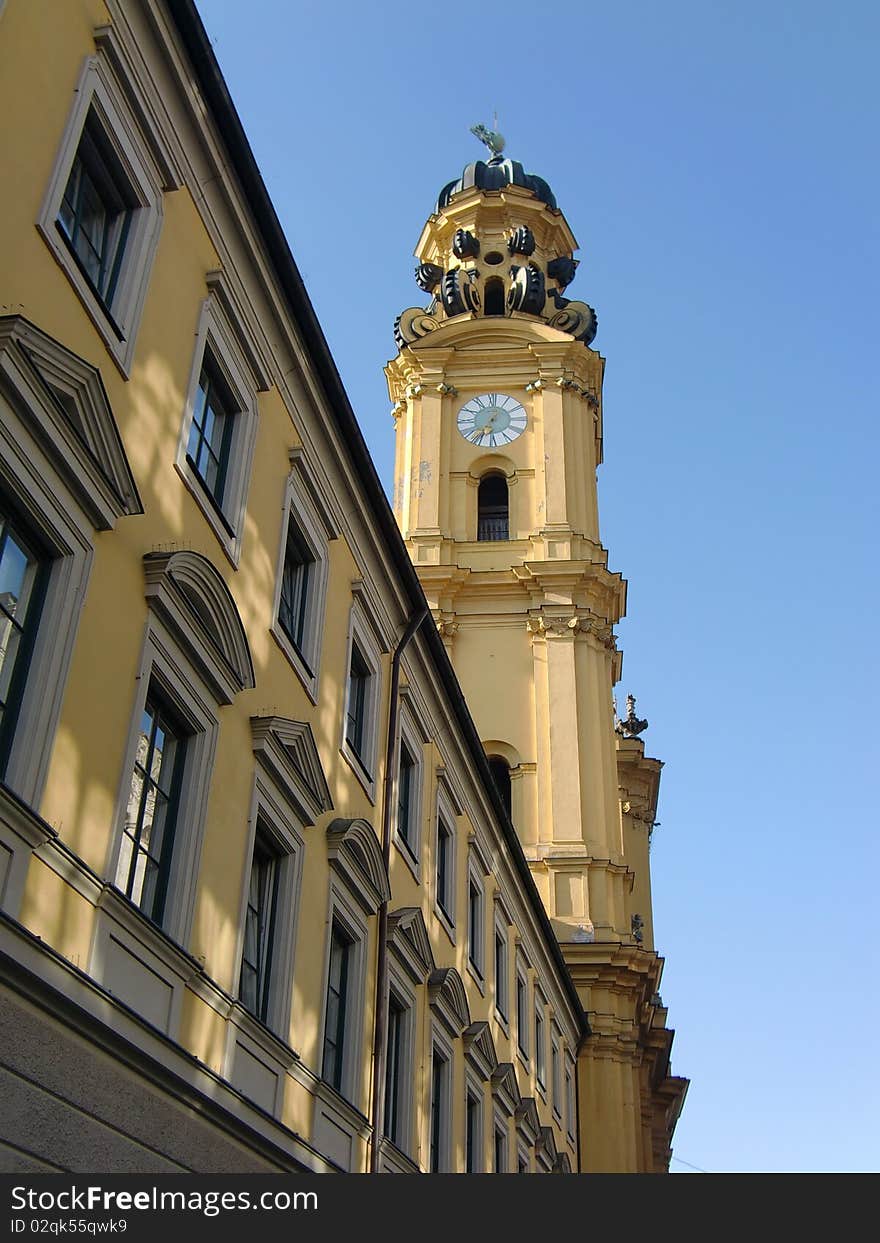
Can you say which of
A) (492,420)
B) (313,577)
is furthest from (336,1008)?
(492,420)

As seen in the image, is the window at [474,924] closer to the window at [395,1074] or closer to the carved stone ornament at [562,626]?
the window at [395,1074]

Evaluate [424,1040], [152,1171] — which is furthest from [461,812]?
[152,1171]

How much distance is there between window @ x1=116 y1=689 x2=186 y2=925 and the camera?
9.84m

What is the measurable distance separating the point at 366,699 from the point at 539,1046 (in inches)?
464

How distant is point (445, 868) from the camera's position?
19609mm

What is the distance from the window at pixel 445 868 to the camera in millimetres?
19062

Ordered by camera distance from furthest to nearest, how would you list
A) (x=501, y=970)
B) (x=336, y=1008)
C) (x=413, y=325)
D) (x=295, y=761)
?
(x=413, y=325) → (x=501, y=970) → (x=336, y=1008) → (x=295, y=761)

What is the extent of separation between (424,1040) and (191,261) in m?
9.51

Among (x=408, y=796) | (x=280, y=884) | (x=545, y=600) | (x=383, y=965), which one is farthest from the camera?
(x=545, y=600)

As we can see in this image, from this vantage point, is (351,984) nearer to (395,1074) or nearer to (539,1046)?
(395,1074)

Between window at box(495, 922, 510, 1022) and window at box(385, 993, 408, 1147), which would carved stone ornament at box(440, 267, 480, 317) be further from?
window at box(385, 993, 408, 1147)

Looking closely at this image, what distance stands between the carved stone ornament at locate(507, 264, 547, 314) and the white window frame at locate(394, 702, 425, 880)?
29.2m

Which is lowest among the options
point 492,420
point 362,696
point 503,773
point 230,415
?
point 362,696

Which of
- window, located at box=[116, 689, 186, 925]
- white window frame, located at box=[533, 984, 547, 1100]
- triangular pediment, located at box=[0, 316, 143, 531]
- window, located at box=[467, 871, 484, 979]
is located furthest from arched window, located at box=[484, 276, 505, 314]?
triangular pediment, located at box=[0, 316, 143, 531]
